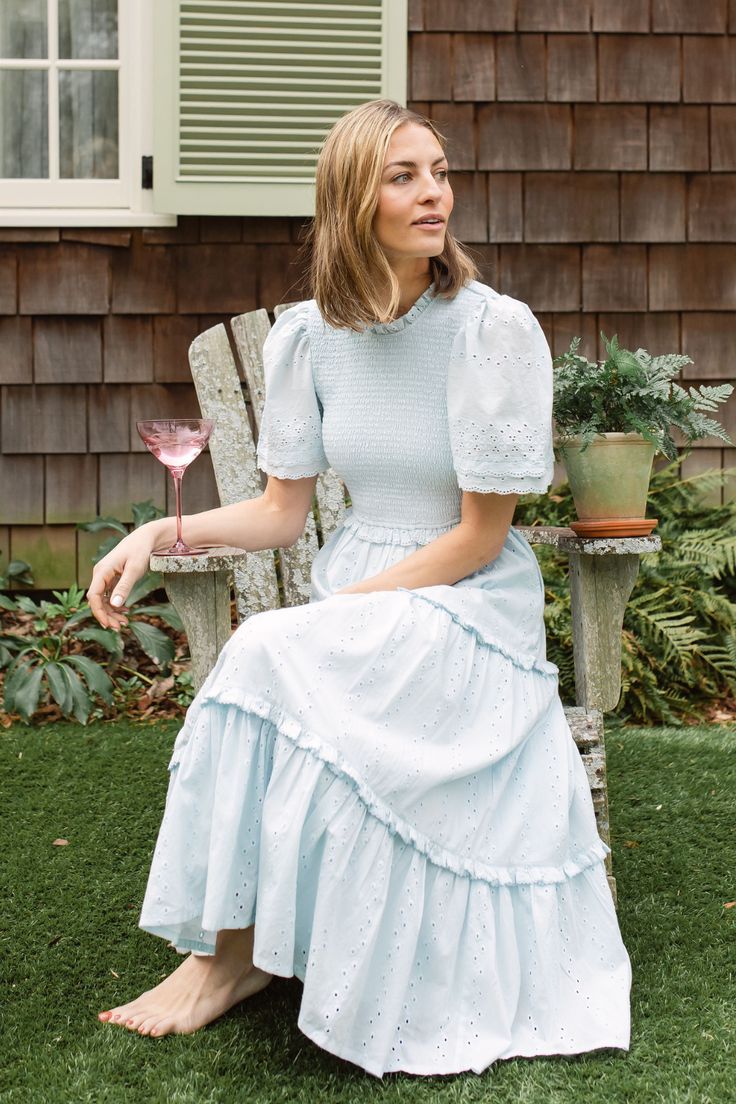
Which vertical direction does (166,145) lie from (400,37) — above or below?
below

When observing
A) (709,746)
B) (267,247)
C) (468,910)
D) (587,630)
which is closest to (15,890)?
(468,910)

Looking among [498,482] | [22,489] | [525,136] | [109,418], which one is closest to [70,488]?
[22,489]

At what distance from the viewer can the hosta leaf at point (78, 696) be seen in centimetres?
347

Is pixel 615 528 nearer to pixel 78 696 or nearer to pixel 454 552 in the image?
pixel 454 552

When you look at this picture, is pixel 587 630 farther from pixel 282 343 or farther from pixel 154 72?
pixel 154 72

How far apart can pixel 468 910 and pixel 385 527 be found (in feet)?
2.04

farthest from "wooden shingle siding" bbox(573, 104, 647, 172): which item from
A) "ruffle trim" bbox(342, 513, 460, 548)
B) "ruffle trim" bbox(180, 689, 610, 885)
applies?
"ruffle trim" bbox(180, 689, 610, 885)

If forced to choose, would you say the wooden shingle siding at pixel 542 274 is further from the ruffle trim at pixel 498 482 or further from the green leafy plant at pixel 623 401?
the ruffle trim at pixel 498 482

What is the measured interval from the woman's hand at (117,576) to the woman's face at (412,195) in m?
0.61

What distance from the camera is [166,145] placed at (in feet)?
12.6

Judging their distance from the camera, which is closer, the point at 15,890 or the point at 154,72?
the point at 15,890

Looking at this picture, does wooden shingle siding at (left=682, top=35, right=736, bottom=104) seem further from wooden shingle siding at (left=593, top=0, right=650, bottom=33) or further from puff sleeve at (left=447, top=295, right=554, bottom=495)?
puff sleeve at (left=447, top=295, right=554, bottom=495)

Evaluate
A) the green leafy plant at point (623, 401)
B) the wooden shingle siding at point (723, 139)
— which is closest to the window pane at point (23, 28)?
the wooden shingle siding at point (723, 139)

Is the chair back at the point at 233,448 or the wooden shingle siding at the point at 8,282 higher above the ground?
the wooden shingle siding at the point at 8,282
